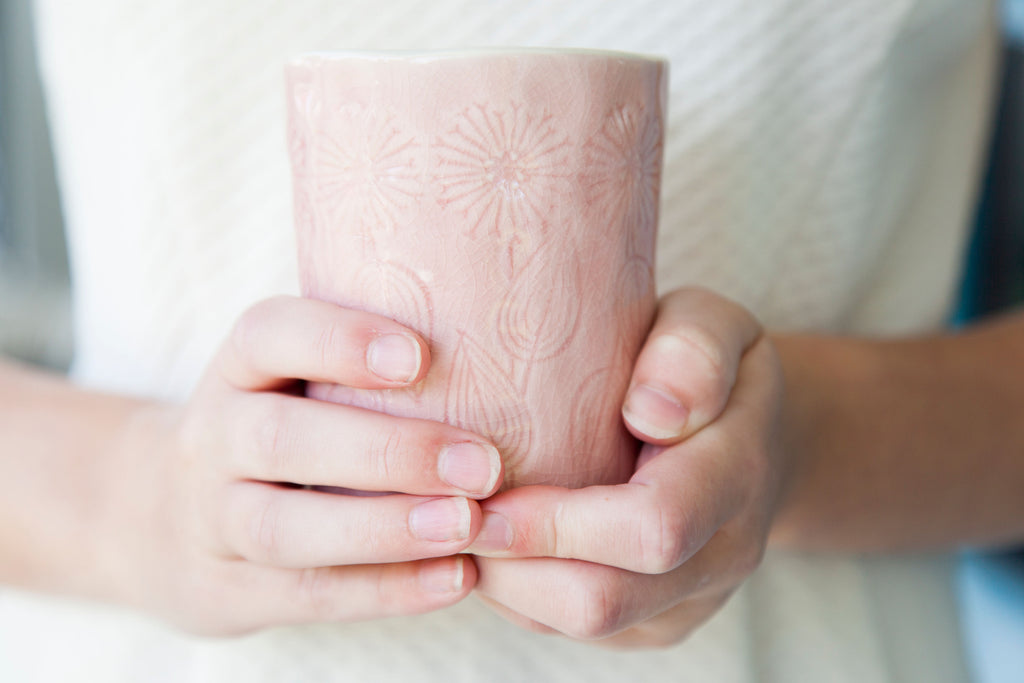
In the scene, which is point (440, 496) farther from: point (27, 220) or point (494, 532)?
point (27, 220)

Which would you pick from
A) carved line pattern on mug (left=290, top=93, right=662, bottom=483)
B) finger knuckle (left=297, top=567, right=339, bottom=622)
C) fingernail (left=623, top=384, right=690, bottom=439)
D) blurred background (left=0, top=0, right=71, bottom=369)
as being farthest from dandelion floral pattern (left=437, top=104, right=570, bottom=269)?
blurred background (left=0, top=0, right=71, bottom=369)

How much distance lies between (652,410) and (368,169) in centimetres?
19

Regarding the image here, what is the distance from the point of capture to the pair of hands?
384 millimetres

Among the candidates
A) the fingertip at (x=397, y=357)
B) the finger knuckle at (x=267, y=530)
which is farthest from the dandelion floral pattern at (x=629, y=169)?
the finger knuckle at (x=267, y=530)

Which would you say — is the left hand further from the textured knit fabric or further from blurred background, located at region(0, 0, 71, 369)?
blurred background, located at region(0, 0, 71, 369)

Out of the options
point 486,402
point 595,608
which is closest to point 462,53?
point 486,402

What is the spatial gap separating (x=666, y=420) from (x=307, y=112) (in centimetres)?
24

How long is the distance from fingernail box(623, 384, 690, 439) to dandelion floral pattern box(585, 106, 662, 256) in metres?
0.07

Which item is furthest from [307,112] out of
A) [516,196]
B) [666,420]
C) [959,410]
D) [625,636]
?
[959,410]

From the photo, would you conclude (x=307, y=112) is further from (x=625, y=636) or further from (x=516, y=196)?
(x=625, y=636)

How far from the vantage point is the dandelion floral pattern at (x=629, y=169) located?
1.24ft

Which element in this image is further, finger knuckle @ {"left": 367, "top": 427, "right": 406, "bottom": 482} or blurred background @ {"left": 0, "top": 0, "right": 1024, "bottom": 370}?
blurred background @ {"left": 0, "top": 0, "right": 1024, "bottom": 370}

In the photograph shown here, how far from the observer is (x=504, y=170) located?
0.36 metres

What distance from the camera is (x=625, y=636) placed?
1.69 feet
